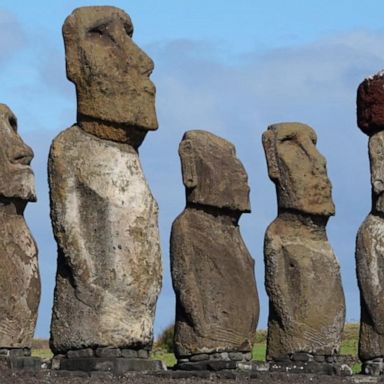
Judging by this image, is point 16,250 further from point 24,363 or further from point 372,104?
point 372,104

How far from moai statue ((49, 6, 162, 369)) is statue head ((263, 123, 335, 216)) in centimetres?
362

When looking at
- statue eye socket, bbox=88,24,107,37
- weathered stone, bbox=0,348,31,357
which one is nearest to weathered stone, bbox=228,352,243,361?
weathered stone, bbox=0,348,31,357

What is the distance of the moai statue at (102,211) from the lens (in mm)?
17297

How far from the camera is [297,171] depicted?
69.2 feet

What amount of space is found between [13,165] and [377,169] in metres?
5.61

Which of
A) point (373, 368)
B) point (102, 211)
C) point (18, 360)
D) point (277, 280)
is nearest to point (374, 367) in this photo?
point (373, 368)

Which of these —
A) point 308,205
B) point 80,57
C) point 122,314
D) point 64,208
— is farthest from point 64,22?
point 308,205

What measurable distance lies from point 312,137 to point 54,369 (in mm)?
6019

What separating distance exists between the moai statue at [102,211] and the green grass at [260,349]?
7202mm

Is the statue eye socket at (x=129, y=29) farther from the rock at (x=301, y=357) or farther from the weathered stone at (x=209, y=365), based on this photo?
the rock at (x=301, y=357)

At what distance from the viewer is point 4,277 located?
1731 cm

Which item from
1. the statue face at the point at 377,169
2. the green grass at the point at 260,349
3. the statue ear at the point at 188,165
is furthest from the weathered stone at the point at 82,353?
the green grass at the point at 260,349

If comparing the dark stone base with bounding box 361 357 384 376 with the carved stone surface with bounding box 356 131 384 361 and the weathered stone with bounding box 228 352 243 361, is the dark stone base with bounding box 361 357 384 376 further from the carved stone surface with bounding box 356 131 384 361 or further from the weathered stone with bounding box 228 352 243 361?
the weathered stone with bounding box 228 352 243 361

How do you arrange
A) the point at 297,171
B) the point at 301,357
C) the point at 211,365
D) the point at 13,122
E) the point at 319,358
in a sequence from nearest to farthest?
the point at 13,122 < the point at 211,365 < the point at 301,357 < the point at 319,358 < the point at 297,171
